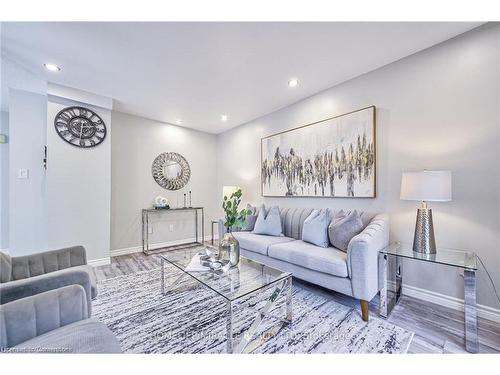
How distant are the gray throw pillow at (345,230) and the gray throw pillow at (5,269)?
107 inches

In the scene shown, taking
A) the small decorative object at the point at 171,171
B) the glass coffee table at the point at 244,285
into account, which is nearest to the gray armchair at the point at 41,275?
the glass coffee table at the point at 244,285

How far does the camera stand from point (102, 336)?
100 cm

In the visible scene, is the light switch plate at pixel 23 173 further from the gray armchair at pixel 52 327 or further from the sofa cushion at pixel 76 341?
the sofa cushion at pixel 76 341

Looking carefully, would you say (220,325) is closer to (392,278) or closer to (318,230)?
(318,230)

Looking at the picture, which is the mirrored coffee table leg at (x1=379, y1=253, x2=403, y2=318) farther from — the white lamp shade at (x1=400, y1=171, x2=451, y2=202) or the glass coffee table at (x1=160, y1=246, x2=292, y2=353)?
the glass coffee table at (x1=160, y1=246, x2=292, y2=353)

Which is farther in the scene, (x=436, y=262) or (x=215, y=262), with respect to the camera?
(x=215, y=262)

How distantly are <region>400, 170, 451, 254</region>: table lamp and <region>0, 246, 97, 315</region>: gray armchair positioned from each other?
246 cm

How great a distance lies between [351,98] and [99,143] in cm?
360

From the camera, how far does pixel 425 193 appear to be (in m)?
1.72

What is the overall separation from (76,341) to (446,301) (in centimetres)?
281

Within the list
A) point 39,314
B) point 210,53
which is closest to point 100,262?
point 39,314
